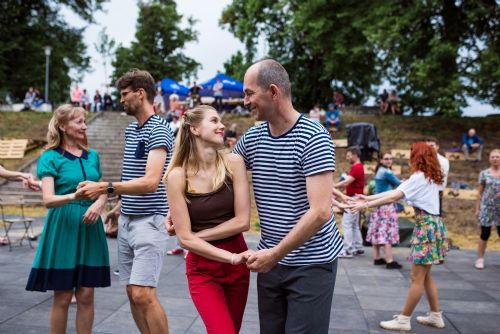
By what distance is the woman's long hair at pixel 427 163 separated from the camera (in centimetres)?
497

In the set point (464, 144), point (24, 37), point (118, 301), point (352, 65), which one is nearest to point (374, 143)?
point (464, 144)

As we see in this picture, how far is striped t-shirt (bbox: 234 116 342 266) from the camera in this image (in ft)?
8.17

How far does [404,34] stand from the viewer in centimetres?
2041

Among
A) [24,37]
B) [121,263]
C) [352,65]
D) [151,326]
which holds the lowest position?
[151,326]

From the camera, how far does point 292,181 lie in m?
2.56

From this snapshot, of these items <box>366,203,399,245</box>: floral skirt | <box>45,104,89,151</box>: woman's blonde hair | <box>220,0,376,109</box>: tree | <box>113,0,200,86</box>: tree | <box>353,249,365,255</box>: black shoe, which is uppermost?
<box>113,0,200,86</box>: tree

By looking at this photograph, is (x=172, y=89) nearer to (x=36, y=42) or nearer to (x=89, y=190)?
(x=36, y=42)

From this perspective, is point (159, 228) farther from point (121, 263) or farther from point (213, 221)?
point (213, 221)

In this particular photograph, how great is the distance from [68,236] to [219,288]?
1.44 m

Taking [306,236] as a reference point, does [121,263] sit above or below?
below

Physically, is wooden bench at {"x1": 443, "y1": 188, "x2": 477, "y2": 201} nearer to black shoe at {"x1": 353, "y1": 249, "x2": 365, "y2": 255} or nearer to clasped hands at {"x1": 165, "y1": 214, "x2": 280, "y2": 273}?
black shoe at {"x1": 353, "y1": 249, "x2": 365, "y2": 255}

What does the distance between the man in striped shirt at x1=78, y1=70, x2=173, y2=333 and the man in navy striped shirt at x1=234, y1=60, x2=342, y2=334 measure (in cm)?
101

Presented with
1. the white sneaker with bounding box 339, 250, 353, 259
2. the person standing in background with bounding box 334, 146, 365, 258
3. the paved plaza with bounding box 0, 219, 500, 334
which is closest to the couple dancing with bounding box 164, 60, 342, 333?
the paved plaza with bounding box 0, 219, 500, 334

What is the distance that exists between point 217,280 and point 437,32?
67.7 ft
